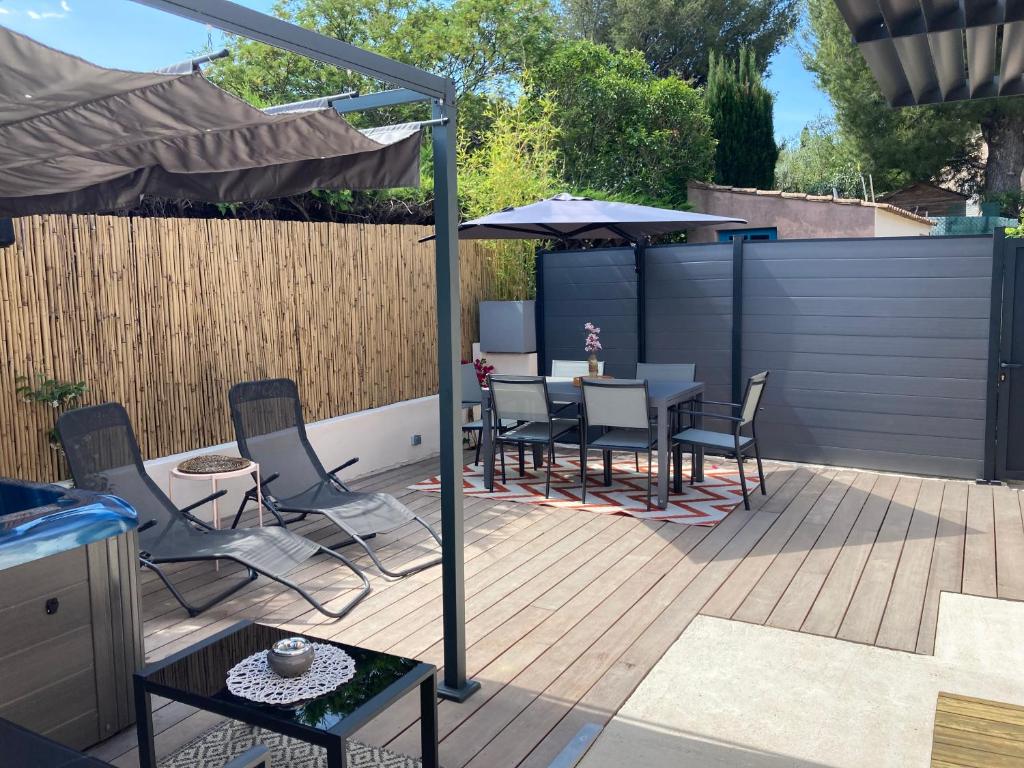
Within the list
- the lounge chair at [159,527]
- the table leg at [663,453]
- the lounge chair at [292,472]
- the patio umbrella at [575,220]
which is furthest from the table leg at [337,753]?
the patio umbrella at [575,220]

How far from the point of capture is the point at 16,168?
394cm

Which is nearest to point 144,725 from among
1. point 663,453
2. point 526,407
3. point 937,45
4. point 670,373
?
point 663,453

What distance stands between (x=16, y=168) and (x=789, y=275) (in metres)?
6.31

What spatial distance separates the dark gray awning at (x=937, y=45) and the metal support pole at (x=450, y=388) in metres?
1.83

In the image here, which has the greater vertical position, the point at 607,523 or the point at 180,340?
the point at 180,340

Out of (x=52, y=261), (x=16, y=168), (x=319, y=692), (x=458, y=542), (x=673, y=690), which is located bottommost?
(x=673, y=690)

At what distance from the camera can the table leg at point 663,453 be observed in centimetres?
658

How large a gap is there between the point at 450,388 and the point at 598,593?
1.95m

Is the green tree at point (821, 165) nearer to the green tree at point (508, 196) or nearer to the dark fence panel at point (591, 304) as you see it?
the green tree at point (508, 196)

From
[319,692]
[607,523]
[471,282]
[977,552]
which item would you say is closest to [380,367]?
[471,282]

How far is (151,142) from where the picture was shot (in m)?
3.65

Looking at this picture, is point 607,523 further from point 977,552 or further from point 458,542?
point 458,542

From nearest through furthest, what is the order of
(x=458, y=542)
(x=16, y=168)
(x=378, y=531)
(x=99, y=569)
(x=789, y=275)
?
(x=99, y=569) < (x=458, y=542) < (x=16, y=168) < (x=378, y=531) < (x=789, y=275)

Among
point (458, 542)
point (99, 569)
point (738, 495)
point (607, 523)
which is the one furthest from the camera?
point (738, 495)
